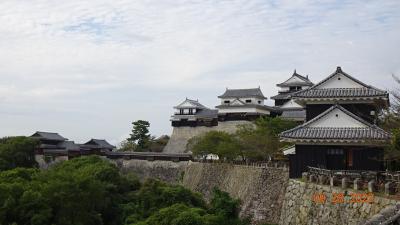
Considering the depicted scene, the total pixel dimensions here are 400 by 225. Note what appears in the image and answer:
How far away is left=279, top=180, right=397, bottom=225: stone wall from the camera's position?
1362 centimetres

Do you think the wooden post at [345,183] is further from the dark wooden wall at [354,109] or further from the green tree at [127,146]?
the green tree at [127,146]

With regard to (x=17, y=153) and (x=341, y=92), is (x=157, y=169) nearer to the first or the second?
(x=17, y=153)

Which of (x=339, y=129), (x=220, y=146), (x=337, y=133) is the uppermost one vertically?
(x=339, y=129)

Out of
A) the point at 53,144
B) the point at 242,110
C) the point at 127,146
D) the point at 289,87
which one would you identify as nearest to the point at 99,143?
the point at 53,144

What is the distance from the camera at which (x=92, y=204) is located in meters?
20.1

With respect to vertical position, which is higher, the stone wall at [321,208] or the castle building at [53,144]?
the castle building at [53,144]

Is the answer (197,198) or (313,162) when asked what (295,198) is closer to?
(313,162)

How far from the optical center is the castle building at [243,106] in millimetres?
45688

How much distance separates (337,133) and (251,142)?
42.4ft

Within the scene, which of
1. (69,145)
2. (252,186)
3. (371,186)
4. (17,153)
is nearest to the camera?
(371,186)

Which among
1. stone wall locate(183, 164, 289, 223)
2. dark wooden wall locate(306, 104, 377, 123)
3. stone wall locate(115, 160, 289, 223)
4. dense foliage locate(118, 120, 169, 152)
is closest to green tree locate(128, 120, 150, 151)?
dense foliage locate(118, 120, 169, 152)

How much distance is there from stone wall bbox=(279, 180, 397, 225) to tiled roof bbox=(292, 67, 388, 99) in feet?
11.6

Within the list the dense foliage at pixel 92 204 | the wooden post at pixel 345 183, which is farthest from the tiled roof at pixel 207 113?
the wooden post at pixel 345 183

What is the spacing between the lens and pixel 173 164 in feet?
139
